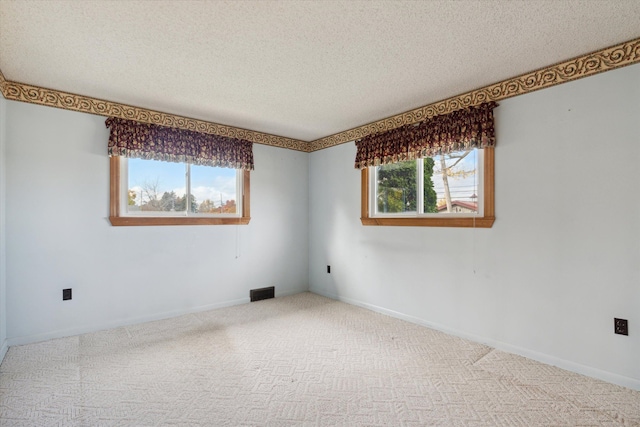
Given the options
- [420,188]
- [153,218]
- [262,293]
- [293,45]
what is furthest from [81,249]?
[420,188]

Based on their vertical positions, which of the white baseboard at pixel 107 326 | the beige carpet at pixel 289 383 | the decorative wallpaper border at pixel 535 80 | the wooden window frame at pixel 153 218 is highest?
the decorative wallpaper border at pixel 535 80

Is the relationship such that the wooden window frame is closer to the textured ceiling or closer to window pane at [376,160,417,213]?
the textured ceiling

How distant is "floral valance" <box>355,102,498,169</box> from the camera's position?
9.46ft

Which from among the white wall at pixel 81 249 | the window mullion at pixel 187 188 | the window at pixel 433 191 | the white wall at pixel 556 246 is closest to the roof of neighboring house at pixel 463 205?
the window at pixel 433 191

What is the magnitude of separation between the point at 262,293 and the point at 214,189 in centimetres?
163

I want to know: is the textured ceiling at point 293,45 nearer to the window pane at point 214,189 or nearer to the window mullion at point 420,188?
the window mullion at point 420,188

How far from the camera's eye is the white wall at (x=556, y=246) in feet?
7.27

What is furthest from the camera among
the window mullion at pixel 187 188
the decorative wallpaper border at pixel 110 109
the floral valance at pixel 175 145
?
the window mullion at pixel 187 188

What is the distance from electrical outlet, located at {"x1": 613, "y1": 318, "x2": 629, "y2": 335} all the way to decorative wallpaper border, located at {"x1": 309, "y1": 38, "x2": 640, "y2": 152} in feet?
6.06

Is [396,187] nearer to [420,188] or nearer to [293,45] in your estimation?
[420,188]

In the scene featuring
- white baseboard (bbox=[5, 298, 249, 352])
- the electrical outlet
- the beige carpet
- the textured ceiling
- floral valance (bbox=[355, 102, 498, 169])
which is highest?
the textured ceiling

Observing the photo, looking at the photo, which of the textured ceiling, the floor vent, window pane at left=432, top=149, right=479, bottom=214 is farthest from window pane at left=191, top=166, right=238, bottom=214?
window pane at left=432, top=149, right=479, bottom=214

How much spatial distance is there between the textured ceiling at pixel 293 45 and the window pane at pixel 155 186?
0.75 metres

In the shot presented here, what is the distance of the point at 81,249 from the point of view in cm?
313
